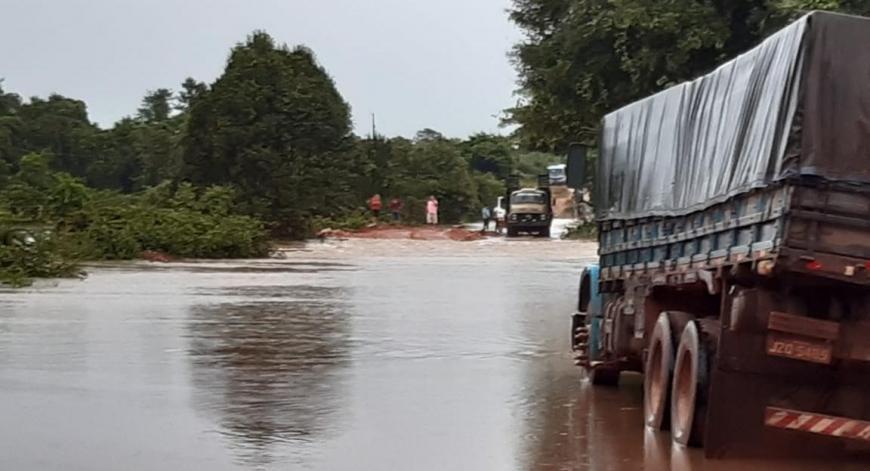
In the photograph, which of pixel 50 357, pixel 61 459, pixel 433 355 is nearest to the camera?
pixel 61 459

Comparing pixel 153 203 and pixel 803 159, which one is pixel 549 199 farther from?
pixel 803 159

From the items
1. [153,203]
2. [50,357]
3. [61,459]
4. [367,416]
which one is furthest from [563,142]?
[61,459]

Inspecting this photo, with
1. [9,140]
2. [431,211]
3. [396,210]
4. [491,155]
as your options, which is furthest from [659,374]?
[491,155]

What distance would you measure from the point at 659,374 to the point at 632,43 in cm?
1542

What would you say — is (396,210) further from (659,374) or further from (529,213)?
(659,374)

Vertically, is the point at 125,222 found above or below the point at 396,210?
below

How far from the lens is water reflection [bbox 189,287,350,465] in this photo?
437 inches

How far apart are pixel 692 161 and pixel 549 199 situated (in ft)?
179

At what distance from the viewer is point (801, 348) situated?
8.84 meters

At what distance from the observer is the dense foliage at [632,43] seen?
2467 centimetres

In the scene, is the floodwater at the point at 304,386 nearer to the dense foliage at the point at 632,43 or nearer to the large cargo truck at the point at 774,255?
the large cargo truck at the point at 774,255

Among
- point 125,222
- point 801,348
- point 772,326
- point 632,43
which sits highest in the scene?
point 632,43

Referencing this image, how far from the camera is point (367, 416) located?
12.0 meters

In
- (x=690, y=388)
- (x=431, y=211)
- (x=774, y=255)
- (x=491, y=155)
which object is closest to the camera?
(x=774, y=255)
